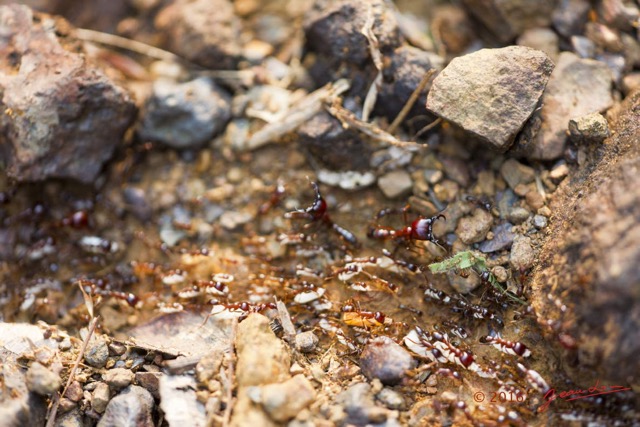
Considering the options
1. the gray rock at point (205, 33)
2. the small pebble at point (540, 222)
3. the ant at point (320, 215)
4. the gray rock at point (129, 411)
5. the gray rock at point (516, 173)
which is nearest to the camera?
the gray rock at point (129, 411)

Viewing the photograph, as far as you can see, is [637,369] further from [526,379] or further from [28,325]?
[28,325]

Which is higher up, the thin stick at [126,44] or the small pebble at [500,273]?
the thin stick at [126,44]

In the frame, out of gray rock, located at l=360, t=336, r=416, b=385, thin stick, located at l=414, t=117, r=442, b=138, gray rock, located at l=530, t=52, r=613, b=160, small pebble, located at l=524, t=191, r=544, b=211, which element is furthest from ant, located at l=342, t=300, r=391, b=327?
gray rock, located at l=530, t=52, r=613, b=160

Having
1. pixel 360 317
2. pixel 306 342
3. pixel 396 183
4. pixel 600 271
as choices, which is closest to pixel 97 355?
pixel 306 342

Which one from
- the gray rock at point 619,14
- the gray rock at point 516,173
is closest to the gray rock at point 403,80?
the gray rock at point 516,173

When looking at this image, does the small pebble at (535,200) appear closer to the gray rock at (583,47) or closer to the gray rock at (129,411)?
the gray rock at (583,47)

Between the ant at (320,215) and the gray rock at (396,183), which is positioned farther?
the gray rock at (396,183)
